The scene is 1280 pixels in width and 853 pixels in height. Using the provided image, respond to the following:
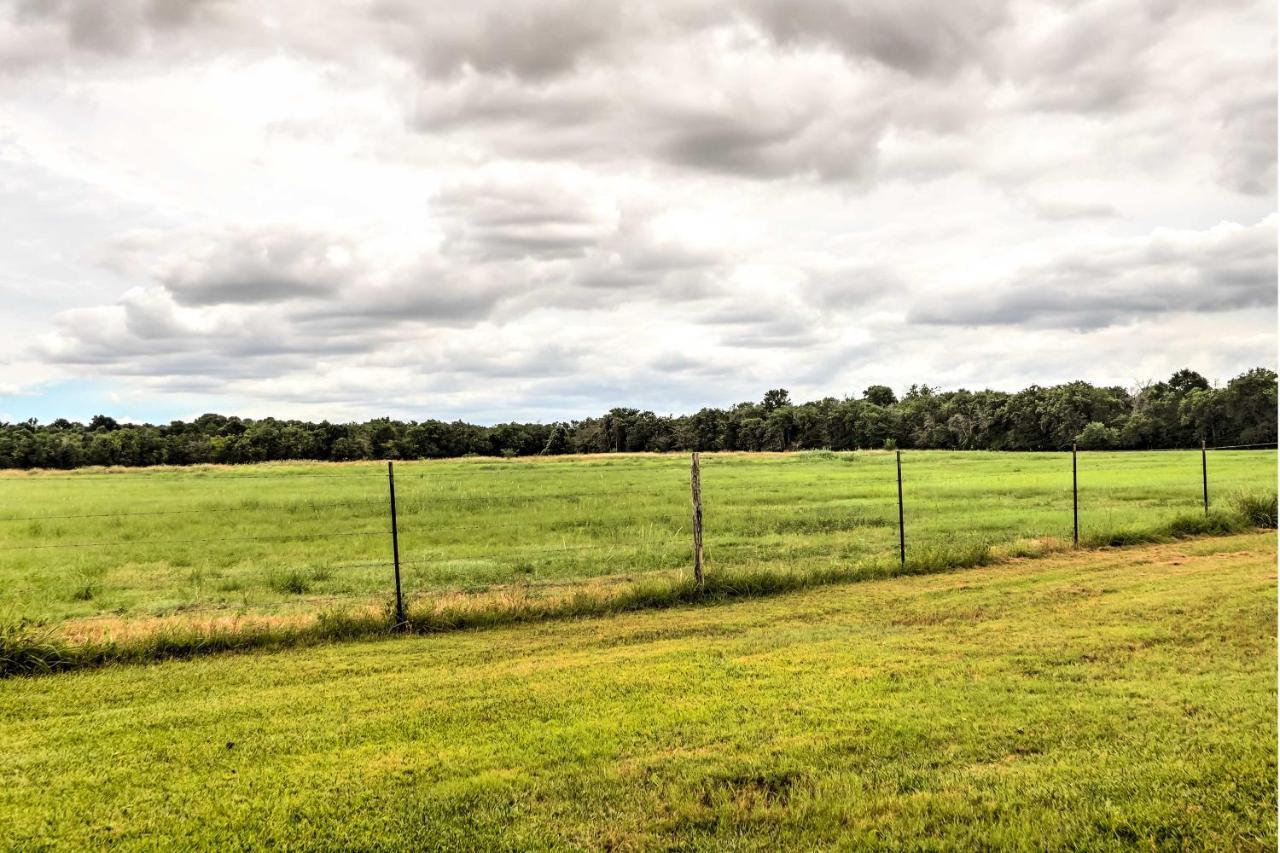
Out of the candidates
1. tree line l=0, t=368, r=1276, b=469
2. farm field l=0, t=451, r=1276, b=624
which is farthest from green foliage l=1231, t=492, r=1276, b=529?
tree line l=0, t=368, r=1276, b=469

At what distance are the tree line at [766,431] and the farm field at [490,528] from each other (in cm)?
4674

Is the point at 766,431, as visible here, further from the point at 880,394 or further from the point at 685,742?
the point at 685,742

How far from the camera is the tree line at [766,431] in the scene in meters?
84.1

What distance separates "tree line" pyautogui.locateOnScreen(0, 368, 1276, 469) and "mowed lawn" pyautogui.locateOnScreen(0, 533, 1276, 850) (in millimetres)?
88103

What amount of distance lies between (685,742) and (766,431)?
116981 millimetres

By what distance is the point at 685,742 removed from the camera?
19.9 feet

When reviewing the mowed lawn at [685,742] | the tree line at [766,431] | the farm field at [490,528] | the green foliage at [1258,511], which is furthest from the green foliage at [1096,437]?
the mowed lawn at [685,742]

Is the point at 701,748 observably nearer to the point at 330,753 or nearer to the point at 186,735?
the point at 330,753

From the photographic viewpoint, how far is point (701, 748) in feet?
19.4

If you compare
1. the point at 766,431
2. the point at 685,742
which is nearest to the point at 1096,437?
the point at 766,431

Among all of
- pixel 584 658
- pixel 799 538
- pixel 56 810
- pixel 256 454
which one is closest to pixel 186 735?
pixel 56 810

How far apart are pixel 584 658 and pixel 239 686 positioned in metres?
3.39

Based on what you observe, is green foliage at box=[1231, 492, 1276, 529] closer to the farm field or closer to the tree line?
the farm field

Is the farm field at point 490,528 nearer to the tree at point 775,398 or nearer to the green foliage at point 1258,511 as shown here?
the green foliage at point 1258,511
